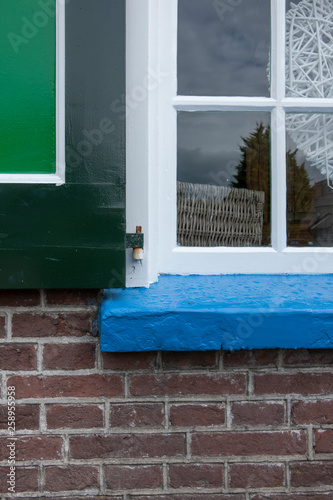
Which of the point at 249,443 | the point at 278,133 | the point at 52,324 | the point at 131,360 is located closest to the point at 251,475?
the point at 249,443

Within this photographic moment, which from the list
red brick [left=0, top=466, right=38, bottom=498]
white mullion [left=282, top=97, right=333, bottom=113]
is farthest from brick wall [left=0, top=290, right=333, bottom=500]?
white mullion [left=282, top=97, right=333, bottom=113]

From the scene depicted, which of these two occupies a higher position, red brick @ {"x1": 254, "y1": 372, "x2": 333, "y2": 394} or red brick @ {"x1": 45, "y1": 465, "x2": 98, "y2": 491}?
red brick @ {"x1": 254, "y1": 372, "x2": 333, "y2": 394}

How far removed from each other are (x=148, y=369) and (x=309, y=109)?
1002 millimetres

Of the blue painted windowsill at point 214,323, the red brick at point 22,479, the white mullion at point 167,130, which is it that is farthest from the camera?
the white mullion at point 167,130

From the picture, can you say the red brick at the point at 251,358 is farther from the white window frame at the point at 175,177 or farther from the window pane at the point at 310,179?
the window pane at the point at 310,179

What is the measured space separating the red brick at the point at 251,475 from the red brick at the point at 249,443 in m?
0.04

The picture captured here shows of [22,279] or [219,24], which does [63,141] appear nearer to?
[22,279]

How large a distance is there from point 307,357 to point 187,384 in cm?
37

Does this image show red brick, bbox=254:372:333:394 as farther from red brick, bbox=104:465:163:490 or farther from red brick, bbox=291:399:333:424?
red brick, bbox=104:465:163:490

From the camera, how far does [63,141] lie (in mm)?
1229

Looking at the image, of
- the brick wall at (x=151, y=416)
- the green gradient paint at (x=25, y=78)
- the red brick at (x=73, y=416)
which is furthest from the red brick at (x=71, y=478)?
the green gradient paint at (x=25, y=78)

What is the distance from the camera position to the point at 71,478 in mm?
1267

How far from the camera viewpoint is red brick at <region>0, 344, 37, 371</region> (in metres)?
1.28

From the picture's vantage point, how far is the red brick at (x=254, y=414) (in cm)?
129
